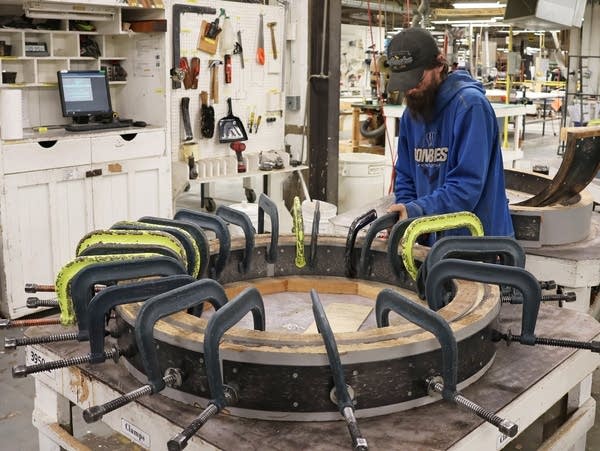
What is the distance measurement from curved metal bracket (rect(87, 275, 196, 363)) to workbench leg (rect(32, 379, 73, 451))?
292 millimetres

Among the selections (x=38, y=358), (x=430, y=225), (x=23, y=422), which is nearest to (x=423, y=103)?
(x=430, y=225)

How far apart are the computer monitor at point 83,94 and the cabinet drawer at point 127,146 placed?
0.33m

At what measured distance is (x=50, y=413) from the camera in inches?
59.9

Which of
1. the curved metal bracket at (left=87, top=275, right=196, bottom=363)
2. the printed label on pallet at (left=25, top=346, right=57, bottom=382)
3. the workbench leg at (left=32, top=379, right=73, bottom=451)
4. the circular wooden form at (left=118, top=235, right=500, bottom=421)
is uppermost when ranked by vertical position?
the curved metal bracket at (left=87, top=275, right=196, bottom=363)

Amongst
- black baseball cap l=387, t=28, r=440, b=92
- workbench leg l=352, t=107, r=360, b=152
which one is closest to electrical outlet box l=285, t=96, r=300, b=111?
workbench leg l=352, t=107, r=360, b=152

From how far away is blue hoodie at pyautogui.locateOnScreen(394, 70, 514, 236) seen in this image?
79.7 inches

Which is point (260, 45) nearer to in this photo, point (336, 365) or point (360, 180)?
point (360, 180)

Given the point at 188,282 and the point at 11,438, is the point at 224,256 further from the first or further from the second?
the point at 11,438

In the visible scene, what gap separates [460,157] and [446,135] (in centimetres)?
12

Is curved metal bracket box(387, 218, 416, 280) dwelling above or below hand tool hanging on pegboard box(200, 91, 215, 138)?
below

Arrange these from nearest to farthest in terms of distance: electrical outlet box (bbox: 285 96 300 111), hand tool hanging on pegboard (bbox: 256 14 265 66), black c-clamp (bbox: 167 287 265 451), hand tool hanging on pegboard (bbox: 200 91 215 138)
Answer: black c-clamp (bbox: 167 287 265 451) → hand tool hanging on pegboard (bbox: 200 91 215 138) → hand tool hanging on pegboard (bbox: 256 14 265 66) → electrical outlet box (bbox: 285 96 300 111)

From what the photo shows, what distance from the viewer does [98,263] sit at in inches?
51.8

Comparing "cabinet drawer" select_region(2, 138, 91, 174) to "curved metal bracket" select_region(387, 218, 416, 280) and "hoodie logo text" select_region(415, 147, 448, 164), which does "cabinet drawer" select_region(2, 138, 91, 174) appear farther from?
"curved metal bracket" select_region(387, 218, 416, 280)

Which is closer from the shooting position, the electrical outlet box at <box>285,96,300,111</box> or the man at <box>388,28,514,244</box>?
the man at <box>388,28,514,244</box>
